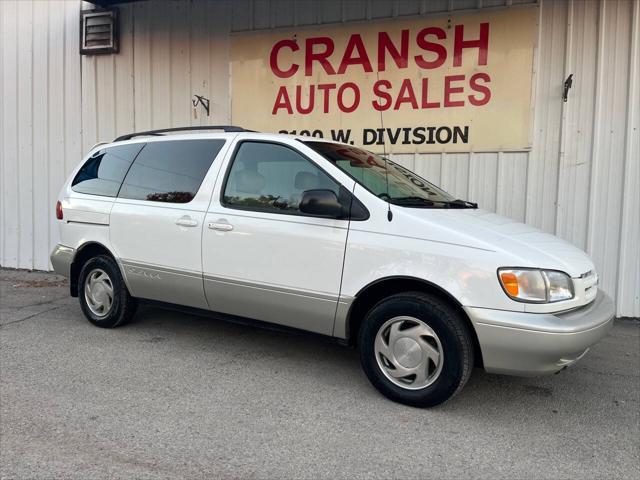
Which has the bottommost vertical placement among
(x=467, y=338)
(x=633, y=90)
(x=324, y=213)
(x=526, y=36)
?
(x=467, y=338)

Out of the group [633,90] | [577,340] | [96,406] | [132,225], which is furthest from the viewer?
[633,90]

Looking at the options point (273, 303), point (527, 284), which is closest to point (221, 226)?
point (273, 303)

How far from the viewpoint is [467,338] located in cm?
346

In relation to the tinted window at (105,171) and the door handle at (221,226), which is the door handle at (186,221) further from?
the tinted window at (105,171)

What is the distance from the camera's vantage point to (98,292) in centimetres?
538

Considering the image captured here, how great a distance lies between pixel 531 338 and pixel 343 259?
133 cm

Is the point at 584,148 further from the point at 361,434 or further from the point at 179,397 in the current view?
the point at 179,397

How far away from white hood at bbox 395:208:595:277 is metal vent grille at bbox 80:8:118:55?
6713 mm

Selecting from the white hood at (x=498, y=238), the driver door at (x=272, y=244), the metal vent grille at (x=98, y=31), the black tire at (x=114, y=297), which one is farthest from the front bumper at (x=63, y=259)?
the metal vent grille at (x=98, y=31)

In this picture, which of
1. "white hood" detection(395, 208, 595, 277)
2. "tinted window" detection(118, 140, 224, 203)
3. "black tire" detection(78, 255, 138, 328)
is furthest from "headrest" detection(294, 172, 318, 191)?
"black tire" detection(78, 255, 138, 328)

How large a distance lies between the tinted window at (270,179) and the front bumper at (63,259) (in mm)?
2128

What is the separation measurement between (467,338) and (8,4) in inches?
370

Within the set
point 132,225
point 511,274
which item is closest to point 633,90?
point 511,274

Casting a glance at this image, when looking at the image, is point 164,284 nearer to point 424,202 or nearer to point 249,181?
point 249,181
